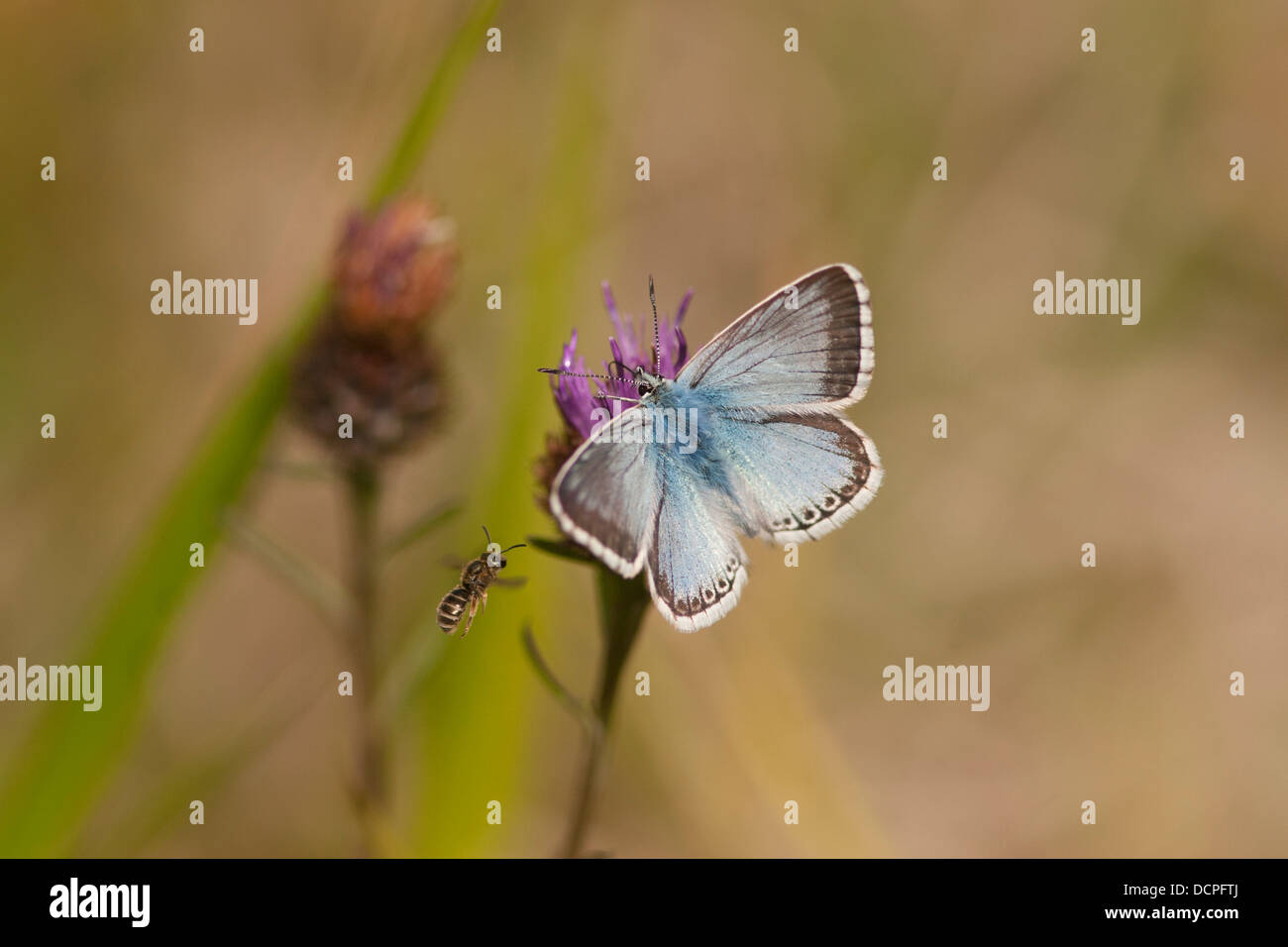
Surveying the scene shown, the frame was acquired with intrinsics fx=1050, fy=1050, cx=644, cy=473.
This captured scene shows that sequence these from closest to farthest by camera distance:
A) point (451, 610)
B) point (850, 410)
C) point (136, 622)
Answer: point (451, 610), point (136, 622), point (850, 410)

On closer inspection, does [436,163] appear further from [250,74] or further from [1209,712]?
[1209,712]

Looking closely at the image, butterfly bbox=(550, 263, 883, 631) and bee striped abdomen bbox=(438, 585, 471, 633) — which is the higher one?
butterfly bbox=(550, 263, 883, 631)

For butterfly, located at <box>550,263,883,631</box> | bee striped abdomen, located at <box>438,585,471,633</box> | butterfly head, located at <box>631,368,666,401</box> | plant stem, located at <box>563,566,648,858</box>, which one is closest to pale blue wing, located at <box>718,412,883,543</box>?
butterfly, located at <box>550,263,883,631</box>

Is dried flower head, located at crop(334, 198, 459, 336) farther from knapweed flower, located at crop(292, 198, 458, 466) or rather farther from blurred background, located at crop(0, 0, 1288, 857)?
blurred background, located at crop(0, 0, 1288, 857)

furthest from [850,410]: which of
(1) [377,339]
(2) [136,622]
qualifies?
(2) [136,622]

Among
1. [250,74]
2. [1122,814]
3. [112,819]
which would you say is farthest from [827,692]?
[250,74]

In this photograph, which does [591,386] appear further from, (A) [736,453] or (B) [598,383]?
(A) [736,453]
